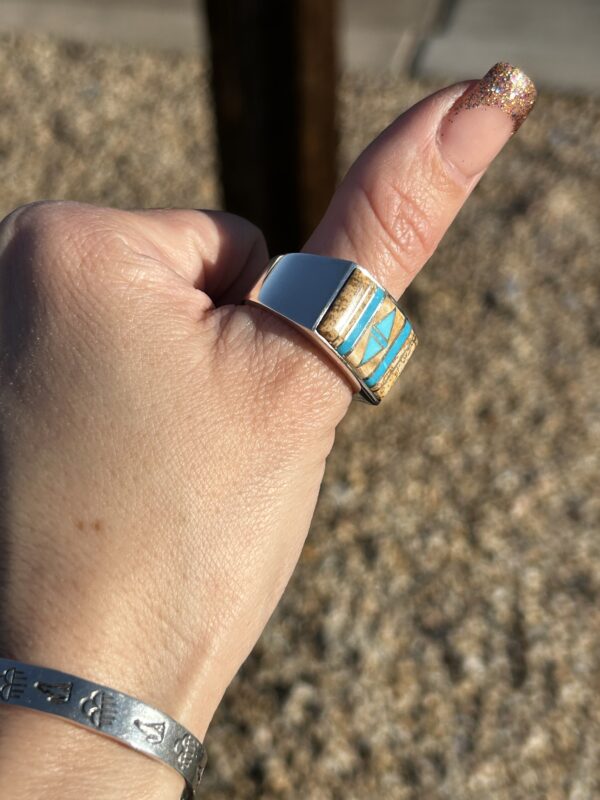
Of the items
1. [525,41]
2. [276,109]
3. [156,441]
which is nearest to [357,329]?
[156,441]

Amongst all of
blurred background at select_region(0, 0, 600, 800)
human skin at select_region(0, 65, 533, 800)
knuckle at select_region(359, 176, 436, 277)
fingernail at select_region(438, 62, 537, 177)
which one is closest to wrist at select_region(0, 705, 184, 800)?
human skin at select_region(0, 65, 533, 800)

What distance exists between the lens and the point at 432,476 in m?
3.35

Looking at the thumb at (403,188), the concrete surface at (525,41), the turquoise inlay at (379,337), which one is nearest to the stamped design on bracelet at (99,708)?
the thumb at (403,188)

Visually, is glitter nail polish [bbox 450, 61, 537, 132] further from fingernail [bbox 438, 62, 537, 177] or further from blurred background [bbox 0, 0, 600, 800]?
blurred background [bbox 0, 0, 600, 800]

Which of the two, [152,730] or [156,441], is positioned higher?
[156,441]

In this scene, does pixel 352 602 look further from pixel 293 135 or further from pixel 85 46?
pixel 85 46

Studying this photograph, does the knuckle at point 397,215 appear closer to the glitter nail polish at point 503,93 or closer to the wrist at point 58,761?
the glitter nail polish at point 503,93

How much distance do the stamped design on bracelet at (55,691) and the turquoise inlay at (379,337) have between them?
2.17 ft

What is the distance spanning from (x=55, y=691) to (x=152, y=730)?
0.16 metres

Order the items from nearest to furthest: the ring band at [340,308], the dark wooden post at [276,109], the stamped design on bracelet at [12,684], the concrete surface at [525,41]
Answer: the stamped design on bracelet at [12,684] → the ring band at [340,308] → the dark wooden post at [276,109] → the concrete surface at [525,41]

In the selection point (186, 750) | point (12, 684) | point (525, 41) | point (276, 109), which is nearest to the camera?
point (12, 684)

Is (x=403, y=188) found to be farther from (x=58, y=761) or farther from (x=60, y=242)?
(x=58, y=761)

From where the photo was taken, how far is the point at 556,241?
4.12 m

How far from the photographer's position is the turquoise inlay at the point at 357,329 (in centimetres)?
147
